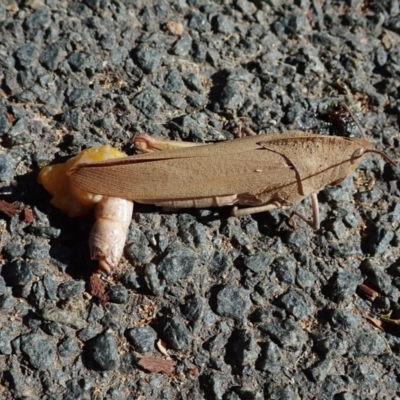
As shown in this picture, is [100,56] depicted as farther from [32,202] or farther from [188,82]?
[32,202]

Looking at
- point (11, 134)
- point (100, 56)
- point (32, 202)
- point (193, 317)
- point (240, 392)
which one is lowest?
point (240, 392)

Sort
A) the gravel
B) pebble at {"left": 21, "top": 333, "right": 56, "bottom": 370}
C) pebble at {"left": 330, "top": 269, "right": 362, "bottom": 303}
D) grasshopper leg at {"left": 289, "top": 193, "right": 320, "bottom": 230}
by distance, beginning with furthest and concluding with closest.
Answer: grasshopper leg at {"left": 289, "top": 193, "right": 320, "bottom": 230}, pebble at {"left": 330, "top": 269, "right": 362, "bottom": 303}, the gravel, pebble at {"left": 21, "top": 333, "right": 56, "bottom": 370}

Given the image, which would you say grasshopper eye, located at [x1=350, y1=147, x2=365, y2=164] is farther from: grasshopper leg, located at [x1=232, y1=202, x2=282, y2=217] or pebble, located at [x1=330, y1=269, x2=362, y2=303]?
pebble, located at [x1=330, y1=269, x2=362, y2=303]

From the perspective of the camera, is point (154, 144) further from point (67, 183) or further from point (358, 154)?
point (358, 154)

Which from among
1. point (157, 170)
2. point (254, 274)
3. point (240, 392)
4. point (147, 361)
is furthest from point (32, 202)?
point (240, 392)

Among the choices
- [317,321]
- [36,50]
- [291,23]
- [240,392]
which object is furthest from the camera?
[291,23]

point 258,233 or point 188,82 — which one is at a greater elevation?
point 188,82

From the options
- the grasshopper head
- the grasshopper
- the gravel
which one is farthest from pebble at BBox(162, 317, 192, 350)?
the grasshopper head

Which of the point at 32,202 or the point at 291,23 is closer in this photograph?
the point at 32,202
